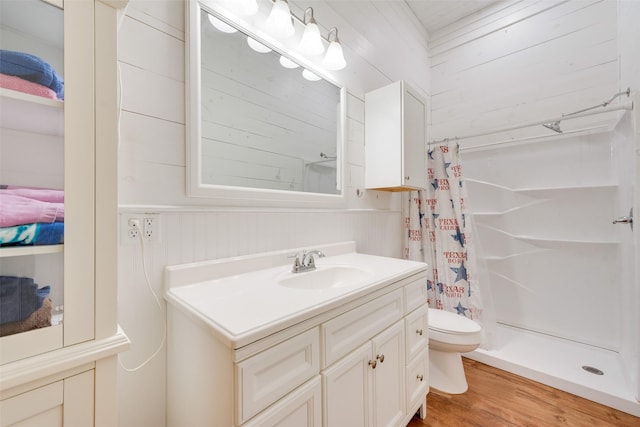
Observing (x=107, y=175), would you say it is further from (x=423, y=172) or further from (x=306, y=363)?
(x=423, y=172)

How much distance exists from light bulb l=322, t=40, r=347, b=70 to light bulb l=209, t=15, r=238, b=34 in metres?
0.57

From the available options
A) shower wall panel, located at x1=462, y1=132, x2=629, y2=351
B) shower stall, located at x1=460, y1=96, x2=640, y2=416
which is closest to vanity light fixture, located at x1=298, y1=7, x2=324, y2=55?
shower stall, located at x1=460, y1=96, x2=640, y2=416

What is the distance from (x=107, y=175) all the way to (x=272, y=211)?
0.78 metres

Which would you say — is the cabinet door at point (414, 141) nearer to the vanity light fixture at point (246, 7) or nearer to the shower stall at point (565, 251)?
the shower stall at point (565, 251)

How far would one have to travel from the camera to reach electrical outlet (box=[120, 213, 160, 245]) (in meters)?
0.90

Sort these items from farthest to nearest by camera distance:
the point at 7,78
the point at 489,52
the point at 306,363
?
the point at 489,52
the point at 306,363
the point at 7,78

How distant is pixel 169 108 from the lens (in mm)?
1008

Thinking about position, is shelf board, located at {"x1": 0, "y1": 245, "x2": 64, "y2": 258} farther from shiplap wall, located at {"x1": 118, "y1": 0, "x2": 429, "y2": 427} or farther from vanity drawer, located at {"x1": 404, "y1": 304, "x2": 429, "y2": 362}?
vanity drawer, located at {"x1": 404, "y1": 304, "x2": 429, "y2": 362}

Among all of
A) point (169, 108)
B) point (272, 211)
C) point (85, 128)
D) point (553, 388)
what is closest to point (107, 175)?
point (85, 128)

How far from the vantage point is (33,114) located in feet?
1.81

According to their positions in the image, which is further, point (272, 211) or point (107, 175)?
point (272, 211)

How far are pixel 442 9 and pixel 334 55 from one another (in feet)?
Result: 5.46

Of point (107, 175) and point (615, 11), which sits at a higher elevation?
point (615, 11)

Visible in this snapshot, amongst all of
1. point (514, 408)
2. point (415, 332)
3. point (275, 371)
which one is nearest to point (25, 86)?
point (275, 371)
